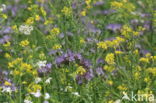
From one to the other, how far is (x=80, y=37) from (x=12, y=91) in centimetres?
73

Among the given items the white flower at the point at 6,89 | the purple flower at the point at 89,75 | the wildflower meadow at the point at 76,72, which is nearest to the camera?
the white flower at the point at 6,89

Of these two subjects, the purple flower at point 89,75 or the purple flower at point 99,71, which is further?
the purple flower at point 99,71

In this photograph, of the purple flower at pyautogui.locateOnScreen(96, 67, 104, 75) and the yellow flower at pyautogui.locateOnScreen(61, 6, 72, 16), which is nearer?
the purple flower at pyautogui.locateOnScreen(96, 67, 104, 75)

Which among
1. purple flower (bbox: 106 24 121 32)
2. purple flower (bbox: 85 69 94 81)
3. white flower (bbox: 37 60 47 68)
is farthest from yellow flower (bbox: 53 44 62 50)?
purple flower (bbox: 106 24 121 32)

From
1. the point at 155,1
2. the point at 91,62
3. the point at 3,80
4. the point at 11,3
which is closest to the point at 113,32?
the point at 155,1

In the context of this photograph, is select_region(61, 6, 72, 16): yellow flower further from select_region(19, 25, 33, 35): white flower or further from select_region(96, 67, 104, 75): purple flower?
select_region(96, 67, 104, 75): purple flower

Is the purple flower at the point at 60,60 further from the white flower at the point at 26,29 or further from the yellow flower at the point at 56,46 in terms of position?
the white flower at the point at 26,29

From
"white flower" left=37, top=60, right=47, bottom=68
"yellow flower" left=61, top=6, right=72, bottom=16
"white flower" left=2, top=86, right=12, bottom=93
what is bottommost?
"white flower" left=2, top=86, right=12, bottom=93

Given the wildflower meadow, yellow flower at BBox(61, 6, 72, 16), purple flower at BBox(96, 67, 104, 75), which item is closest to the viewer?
the wildflower meadow

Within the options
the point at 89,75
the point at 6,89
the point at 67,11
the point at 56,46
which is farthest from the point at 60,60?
the point at 6,89

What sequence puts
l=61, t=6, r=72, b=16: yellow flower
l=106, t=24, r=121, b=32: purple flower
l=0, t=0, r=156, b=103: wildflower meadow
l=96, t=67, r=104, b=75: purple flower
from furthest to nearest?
l=106, t=24, r=121, b=32: purple flower → l=61, t=6, r=72, b=16: yellow flower → l=96, t=67, r=104, b=75: purple flower → l=0, t=0, r=156, b=103: wildflower meadow

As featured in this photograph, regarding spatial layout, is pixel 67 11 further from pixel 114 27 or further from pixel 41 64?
pixel 114 27

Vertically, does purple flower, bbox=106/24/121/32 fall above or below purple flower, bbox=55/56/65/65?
above

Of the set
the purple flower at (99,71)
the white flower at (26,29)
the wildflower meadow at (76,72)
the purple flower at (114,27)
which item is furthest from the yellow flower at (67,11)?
the purple flower at (114,27)
